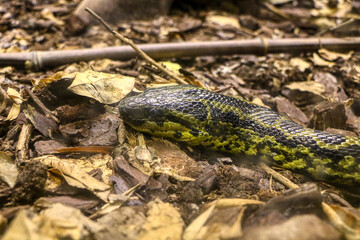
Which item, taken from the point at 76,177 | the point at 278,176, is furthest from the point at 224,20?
the point at 76,177

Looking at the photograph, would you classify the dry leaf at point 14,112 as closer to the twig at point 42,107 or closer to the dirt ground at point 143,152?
the dirt ground at point 143,152

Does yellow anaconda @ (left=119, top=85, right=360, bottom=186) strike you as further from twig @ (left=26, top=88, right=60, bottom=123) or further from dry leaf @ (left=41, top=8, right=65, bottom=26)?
dry leaf @ (left=41, top=8, right=65, bottom=26)

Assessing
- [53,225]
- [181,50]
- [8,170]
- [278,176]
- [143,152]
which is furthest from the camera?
[181,50]

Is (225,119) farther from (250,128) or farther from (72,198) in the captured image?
(72,198)

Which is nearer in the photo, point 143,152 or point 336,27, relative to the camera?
point 143,152

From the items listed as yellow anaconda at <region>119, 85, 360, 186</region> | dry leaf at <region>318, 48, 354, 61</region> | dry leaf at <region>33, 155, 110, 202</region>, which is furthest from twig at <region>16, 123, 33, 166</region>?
dry leaf at <region>318, 48, 354, 61</region>

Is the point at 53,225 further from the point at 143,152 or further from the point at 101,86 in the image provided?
the point at 101,86

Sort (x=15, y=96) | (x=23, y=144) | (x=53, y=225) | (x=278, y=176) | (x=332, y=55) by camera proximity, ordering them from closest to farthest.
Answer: (x=53, y=225)
(x=23, y=144)
(x=278, y=176)
(x=15, y=96)
(x=332, y=55)

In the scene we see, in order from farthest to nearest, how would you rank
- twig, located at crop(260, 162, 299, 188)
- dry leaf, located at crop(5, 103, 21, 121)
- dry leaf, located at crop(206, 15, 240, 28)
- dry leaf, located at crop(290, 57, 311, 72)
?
dry leaf, located at crop(206, 15, 240, 28), dry leaf, located at crop(290, 57, 311, 72), dry leaf, located at crop(5, 103, 21, 121), twig, located at crop(260, 162, 299, 188)

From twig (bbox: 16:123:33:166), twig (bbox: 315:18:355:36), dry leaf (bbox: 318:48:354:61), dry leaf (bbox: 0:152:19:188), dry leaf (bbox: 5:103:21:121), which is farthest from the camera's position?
twig (bbox: 315:18:355:36)
